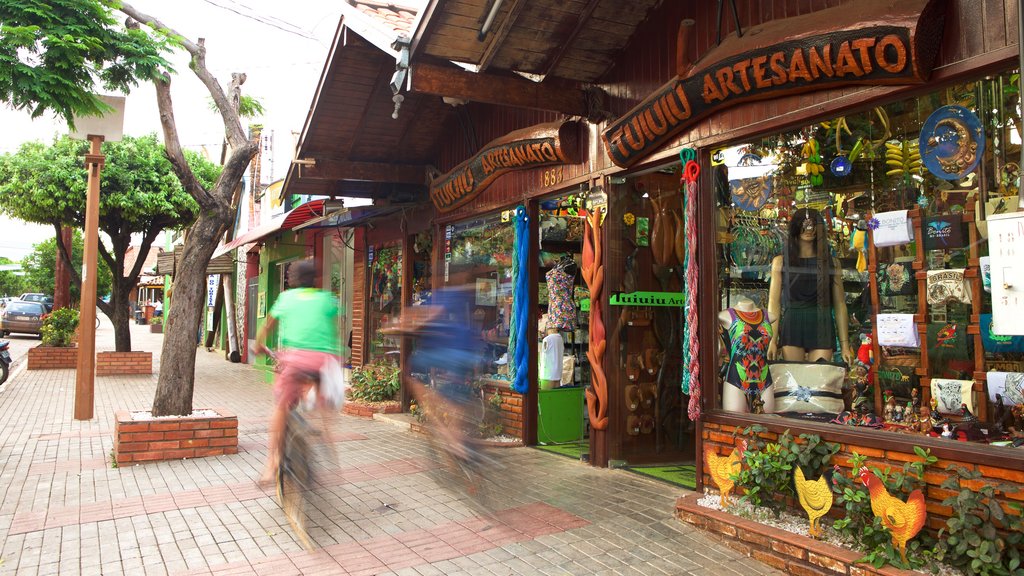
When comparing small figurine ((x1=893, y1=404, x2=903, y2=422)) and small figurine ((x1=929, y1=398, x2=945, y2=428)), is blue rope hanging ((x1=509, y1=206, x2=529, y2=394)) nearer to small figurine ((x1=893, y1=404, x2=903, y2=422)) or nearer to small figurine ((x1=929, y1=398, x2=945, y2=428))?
small figurine ((x1=893, y1=404, x2=903, y2=422))

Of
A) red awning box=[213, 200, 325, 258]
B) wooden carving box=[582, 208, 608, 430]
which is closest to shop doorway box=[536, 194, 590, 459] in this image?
wooden carving box=[582, 208, 608, 430]

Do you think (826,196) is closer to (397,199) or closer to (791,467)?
(791,467)

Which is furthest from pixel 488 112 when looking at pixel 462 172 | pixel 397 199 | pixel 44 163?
pixel 44 163

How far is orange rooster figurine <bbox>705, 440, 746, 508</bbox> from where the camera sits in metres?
4.80

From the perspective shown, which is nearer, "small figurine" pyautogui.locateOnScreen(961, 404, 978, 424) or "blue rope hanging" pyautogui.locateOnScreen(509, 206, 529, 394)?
"small figurine" pyautogui.locateOnScreen(961, 404, 978, 424)

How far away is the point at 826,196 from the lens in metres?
5.41

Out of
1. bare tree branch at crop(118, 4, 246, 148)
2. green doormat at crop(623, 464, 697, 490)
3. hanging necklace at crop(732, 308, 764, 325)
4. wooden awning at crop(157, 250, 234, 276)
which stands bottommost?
green doormat at crop(623, 464, 697, 490)

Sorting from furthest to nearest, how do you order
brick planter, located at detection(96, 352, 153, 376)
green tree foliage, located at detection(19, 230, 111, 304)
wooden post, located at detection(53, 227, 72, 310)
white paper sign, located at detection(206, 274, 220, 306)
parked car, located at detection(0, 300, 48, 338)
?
green tree foliage, located at detection(19, 230, 111, 304) < parked car, located at detection(0, 300, 48, 338) < white paper sign, located at detection(206, 274, 220, 306) < wooden post, located at detection(53, 227, 72, 310) < brick planter, located at detection(96, 352, 153, 376)

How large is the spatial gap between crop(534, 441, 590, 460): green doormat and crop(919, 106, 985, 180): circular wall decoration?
13.7 ft

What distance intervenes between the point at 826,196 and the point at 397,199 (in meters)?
6.95

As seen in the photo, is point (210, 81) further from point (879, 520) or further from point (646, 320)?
point (879, 520)

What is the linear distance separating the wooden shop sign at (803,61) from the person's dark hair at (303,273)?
2941 mm

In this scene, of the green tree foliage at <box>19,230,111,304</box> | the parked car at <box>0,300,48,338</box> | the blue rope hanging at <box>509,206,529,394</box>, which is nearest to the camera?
the blue rope hanging at <box>509,206,529,394</box>

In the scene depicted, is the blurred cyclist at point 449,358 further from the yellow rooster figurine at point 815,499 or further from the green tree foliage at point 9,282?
the green tree foliage at point 9,282
